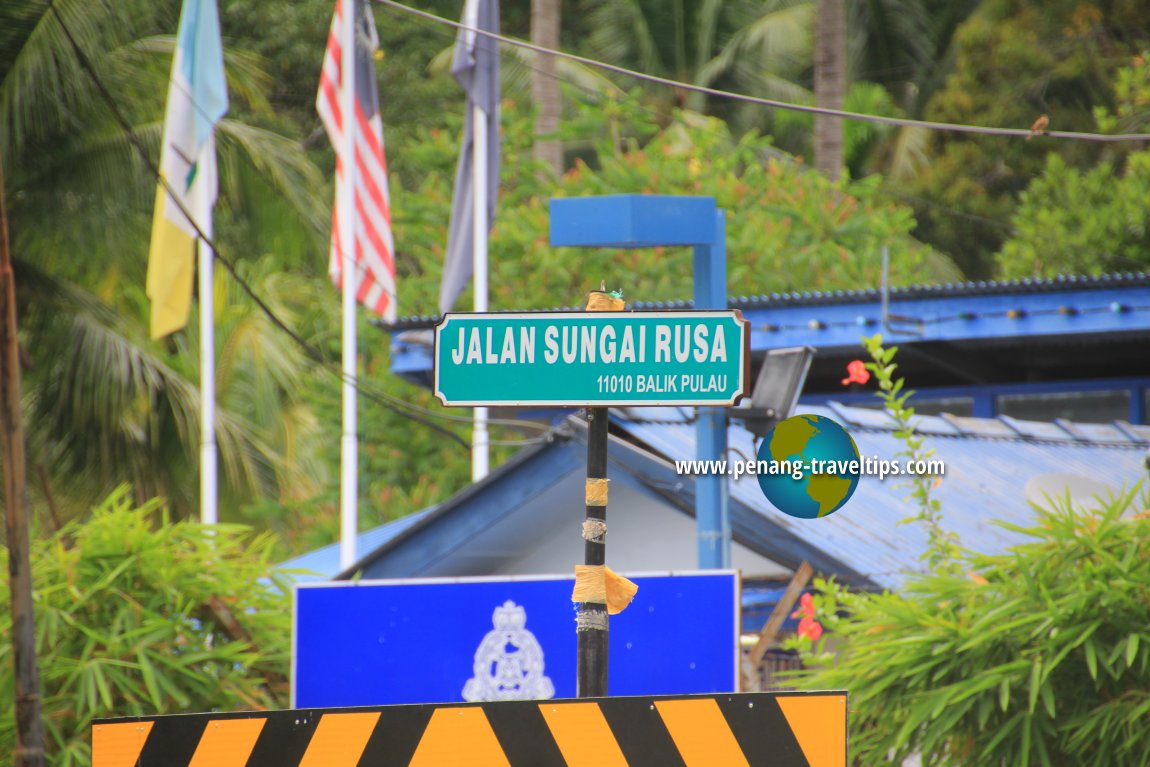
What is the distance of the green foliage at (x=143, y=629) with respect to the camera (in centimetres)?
716

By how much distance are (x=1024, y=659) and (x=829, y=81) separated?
19.8m

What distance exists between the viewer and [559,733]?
4.35m

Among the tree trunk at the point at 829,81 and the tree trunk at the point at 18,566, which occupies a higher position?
the tree trunk at the point at 829,81

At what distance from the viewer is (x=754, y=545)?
30.3 ft

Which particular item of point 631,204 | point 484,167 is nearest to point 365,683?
point 631,204

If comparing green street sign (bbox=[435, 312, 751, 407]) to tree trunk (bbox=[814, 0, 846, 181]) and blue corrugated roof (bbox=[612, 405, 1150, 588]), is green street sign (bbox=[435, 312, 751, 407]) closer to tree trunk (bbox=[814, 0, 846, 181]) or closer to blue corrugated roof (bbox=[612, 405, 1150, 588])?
blue corrugated roof (bbox=[612, 405, 1150, 588])

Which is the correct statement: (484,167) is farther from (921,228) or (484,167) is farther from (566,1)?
(566,1)

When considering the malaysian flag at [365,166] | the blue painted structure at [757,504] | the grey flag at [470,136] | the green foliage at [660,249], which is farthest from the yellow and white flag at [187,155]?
the blue painted structure at [757,504]

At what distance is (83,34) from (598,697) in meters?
13.5

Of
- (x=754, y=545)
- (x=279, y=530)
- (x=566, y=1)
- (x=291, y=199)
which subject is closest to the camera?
(x=754, y=545)

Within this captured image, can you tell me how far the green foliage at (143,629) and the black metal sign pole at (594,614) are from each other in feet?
9.75

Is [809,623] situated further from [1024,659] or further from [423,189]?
[423,189]

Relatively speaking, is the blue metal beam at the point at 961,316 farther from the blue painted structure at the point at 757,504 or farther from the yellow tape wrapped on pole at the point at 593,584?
the yellow tape wrapped on pole at the point at 593,584

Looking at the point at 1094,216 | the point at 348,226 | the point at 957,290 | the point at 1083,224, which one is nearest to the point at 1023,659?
the point at 957,290
